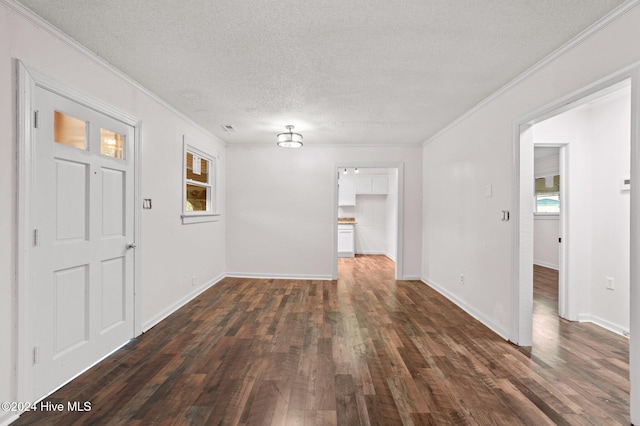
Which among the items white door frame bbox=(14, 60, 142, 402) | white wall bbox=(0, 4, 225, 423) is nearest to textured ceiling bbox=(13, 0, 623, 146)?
white wall bbox=(0, 4, 225, 423)

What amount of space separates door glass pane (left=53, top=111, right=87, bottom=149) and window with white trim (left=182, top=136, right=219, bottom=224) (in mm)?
1636

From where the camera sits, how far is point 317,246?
5559 millimetres

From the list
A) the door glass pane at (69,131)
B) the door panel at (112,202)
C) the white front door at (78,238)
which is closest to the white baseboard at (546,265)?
the white front door at (78,238)

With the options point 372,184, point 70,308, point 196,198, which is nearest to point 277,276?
point 196,198

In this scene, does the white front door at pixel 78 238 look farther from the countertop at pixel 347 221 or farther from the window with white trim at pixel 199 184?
the countertop at pixel 347 221

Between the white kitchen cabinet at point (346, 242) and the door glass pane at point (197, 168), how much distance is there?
4.06m

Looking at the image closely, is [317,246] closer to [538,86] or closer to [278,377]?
[278,377]

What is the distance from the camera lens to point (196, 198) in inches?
186

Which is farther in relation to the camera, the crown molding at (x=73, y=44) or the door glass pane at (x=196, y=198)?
the door glass pane at (x=196, y=198)

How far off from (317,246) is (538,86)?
3936 millimetres

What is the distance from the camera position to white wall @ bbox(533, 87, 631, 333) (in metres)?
3.18

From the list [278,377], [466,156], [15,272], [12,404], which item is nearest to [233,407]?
[278,377]

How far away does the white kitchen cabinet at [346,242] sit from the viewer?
8062 millimetres

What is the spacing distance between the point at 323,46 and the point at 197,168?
3036mm
